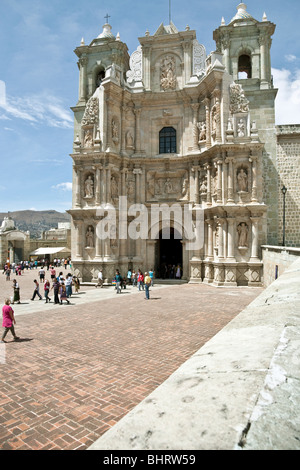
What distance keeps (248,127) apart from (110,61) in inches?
533

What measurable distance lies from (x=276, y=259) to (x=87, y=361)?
450 inches

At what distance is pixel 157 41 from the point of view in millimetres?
23938

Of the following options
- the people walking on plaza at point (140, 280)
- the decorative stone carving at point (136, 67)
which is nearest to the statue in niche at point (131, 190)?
the people walking on plaza at point (140, 280)

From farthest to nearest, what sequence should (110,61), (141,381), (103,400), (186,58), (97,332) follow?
(110,61)
(186,58)
(97,332)
(141,381)
(103,400)

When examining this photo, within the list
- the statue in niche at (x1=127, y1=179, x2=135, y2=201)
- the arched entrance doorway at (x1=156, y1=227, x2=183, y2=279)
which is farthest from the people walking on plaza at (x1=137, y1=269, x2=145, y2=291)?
the statue in niche at (x1=127, y1=179, x2=135, y2=201)

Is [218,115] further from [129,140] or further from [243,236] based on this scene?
[243,236]

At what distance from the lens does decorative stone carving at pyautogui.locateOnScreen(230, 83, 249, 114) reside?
20750 millimetres

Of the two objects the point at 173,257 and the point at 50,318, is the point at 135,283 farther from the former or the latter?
the point at 50,318

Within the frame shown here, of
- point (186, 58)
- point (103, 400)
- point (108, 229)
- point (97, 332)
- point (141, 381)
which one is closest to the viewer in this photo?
point (103, 400)

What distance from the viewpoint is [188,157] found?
75.6 feet

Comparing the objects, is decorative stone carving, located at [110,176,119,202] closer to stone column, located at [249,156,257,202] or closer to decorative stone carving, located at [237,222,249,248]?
decorative stone carving, located at [237,222,249,248]

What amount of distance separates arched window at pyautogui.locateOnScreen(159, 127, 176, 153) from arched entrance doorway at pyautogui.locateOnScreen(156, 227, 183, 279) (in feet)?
20.5

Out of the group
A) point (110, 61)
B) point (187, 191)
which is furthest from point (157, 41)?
point (187, 191)

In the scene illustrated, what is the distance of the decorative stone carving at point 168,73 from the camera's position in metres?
23.8
